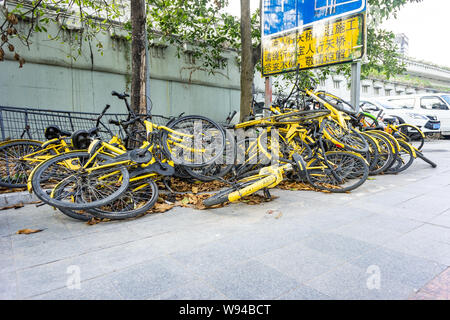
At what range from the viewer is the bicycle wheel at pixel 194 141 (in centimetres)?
435

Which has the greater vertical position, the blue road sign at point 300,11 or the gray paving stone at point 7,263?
the blue road sign at point 300,11

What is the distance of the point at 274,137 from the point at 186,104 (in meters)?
7.92

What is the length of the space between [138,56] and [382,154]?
4.89 m

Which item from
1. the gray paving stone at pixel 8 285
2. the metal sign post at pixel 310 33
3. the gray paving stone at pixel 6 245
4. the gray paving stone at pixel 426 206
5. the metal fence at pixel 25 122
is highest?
the metal sign post at pixel 310 33

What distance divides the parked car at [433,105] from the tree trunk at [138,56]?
11368 mm

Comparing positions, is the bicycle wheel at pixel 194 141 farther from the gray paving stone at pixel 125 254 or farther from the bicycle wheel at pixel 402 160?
the bicycle wheel at pixel 402 160

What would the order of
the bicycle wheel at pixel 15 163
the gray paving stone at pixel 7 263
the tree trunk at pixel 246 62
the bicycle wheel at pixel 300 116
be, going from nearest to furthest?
the gray paving stone at pixel 7 263
the bicycle wheel at pixel 300 116
the bicycle wheel at pixel 15 163
the tree trunk at pixel 246 62

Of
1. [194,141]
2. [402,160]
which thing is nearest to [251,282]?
[194,141]

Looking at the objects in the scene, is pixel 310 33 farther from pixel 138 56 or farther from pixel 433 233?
Result: pixel 433 233

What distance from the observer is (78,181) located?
10.9 feet

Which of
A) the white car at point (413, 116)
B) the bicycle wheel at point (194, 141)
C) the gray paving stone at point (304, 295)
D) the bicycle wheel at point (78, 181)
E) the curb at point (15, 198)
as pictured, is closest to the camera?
the gray paving stone at point (304, 295)

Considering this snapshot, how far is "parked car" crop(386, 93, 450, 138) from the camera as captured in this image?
12.6 m

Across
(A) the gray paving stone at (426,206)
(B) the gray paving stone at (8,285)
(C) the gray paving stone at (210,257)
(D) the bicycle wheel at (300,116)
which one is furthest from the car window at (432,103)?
(B) the gray paving stone at (8,285)
